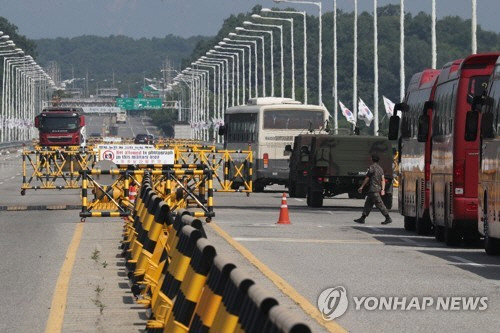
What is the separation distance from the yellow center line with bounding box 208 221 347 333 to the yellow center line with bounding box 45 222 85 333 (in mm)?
2304

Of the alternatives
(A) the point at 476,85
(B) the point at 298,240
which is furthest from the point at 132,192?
(A) the point at 476,85

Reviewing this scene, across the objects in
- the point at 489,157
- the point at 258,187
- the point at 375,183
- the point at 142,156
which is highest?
the point at 489,157

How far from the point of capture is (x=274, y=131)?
52.9m

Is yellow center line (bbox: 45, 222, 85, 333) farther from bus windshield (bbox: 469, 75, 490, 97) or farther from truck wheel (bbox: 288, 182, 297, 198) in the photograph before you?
truck wheel (bbox: 288, 182, 297, 198)

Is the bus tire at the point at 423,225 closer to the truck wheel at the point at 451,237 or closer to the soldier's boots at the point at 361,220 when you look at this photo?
the truck wheel at the point at 451,237

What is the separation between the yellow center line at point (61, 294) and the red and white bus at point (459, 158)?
19.1 feet

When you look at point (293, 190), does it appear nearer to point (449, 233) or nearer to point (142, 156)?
point (142, 156)

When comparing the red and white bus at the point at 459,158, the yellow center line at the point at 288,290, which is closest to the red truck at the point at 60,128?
the red and white bus at the point at 459,158

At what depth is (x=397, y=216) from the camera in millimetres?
35781

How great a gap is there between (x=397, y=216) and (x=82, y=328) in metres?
22.5

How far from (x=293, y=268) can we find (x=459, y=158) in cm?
555

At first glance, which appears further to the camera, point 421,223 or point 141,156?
point 141,156

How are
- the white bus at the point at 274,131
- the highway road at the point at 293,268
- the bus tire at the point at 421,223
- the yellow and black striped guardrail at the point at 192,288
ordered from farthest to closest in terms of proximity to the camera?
the white bus at the point at 274,131, the bus tire at the point at 421,223, the highway road at the point at 293,268, the yellow and black striped guardrail at the point at 192,288

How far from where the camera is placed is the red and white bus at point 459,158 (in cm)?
2445
